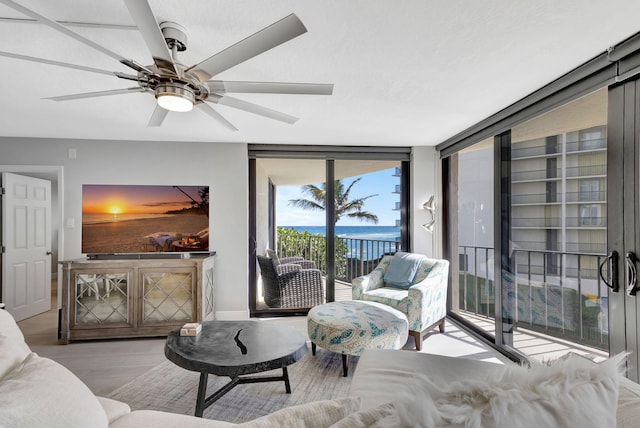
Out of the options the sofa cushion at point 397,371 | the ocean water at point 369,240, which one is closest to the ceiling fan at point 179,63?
the sofa cushion at point 397,371

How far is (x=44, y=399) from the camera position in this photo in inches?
33.0

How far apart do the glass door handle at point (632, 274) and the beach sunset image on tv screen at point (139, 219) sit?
388 cm

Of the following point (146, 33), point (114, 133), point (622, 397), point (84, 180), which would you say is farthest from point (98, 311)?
point (622, 397)

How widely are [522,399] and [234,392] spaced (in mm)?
2183

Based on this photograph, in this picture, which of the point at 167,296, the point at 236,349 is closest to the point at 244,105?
the point at 236,349

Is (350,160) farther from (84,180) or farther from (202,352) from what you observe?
(84,180)

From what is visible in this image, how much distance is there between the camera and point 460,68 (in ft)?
6.77

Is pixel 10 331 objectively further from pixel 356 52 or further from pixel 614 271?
pixel 614 271

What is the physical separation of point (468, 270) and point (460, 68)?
250 centimetres

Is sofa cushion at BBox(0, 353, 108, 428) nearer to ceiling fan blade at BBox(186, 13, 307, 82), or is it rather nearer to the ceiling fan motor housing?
ceiling fan blade at BBox(186, 13, 307, 82)

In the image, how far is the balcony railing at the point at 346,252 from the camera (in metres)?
4.25

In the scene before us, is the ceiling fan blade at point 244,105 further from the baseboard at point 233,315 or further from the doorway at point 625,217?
the baseboard at point 233,315

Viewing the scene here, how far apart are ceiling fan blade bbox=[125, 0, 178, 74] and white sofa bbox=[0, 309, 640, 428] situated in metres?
1.17

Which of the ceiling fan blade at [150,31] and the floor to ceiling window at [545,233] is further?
the floor to ceiling window at [545,233]
